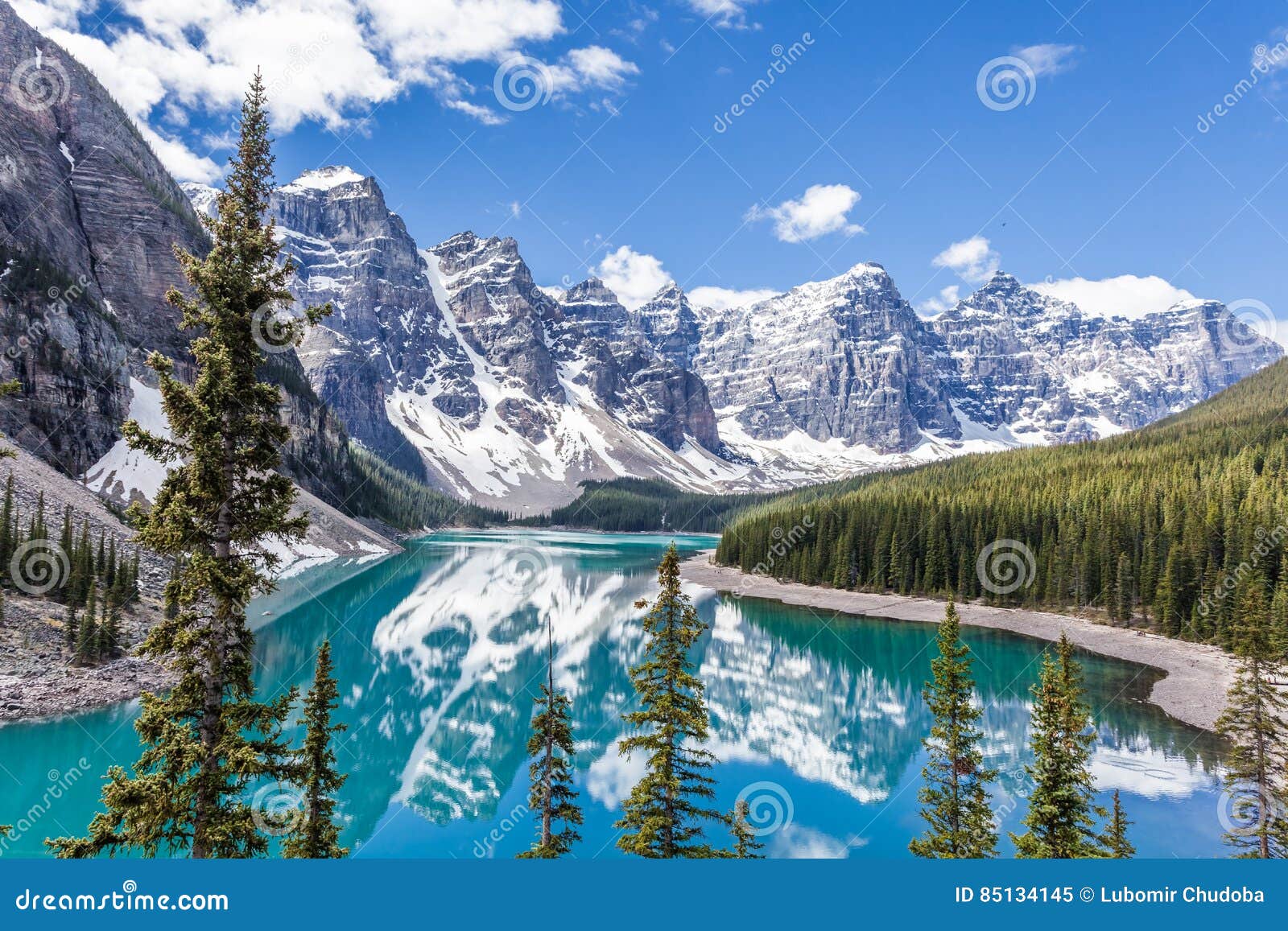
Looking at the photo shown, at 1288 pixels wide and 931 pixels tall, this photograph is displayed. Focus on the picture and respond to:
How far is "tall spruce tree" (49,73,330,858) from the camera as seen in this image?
28.2 ft

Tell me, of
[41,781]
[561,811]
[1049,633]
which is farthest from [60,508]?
[1049,633]

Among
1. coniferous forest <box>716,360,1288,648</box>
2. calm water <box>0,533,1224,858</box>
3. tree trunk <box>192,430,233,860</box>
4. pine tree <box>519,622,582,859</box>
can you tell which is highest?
coniferous forest <box>716,360,1288,648</box>

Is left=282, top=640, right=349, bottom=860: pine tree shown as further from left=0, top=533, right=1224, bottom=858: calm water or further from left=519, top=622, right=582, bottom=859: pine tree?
left=0, top=533, right=1224, bottom=858: calm water

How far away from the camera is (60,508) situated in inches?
1900

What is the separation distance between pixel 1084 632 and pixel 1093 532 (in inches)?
546

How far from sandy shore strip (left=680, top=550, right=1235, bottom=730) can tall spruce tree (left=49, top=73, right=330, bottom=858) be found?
3787 cm

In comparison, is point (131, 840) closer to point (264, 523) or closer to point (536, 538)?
point (264, 523)

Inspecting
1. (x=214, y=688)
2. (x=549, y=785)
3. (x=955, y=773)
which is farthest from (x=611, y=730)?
(x=214, y=688)

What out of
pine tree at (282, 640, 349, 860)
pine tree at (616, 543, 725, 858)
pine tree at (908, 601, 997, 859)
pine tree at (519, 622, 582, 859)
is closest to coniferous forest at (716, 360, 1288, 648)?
pine tree at (908, 601, 997, 859)

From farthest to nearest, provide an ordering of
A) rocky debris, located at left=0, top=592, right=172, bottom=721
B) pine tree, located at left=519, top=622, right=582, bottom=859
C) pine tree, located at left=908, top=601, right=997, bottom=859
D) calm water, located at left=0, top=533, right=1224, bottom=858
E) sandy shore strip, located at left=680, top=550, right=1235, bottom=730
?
sandy shore strip, located at left=680, top=550, right=1235, bottom=730
rocky debris, located at left=0, top=592, right=172, bottom=721
calm water, located at left=0, top=533, right=1224, bottom=858
pine tree, located at left=908, top=601, right=997, bottom=859
pine tree, located at left=519, top=622, right=582, bottom=859

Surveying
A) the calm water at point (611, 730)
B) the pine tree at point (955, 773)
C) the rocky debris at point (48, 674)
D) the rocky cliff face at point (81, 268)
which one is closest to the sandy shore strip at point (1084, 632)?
the calm water at point (611, 730)

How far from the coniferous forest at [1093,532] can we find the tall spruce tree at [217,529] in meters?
41.2

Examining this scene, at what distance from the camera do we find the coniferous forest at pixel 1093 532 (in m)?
51.0

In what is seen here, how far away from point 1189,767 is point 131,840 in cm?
3352
